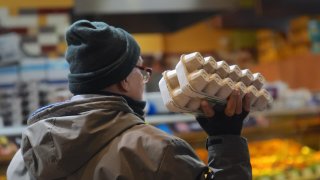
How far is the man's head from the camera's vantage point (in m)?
1.66

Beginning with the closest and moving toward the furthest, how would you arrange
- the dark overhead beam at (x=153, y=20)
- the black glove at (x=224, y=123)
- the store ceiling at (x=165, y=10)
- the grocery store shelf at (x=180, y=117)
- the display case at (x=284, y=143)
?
the black glove at (x=224, y=123) < the grocery store shelf at (x=180, y=117) < the store ceiling at (x=165, y=10) < the display case at (x=284, y=143) < the dark overhead beam at (x=153, y=20)

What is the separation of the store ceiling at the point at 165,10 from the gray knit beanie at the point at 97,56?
1.63 meters

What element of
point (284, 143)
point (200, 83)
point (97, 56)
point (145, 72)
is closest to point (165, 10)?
point (284, 143)

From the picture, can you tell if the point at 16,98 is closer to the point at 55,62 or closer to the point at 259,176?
the point at 55,62

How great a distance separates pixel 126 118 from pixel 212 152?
28cm

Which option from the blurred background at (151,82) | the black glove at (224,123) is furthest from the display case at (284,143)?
the black glove at (224,123)

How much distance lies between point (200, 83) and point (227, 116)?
16 cm

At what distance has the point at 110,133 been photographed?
158 centimetres

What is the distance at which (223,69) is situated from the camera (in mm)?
1608

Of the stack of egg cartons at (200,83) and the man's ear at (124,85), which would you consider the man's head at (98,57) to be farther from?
the stack of egg cartons at (200,83)

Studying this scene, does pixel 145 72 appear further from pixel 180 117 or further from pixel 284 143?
pixel 284 143

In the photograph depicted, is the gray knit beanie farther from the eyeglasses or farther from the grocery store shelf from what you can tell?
the grocery store shelf

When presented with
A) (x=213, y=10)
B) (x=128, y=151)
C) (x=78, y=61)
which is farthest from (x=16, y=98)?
(x=128, y=151)

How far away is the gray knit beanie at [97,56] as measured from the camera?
5.45 ft
